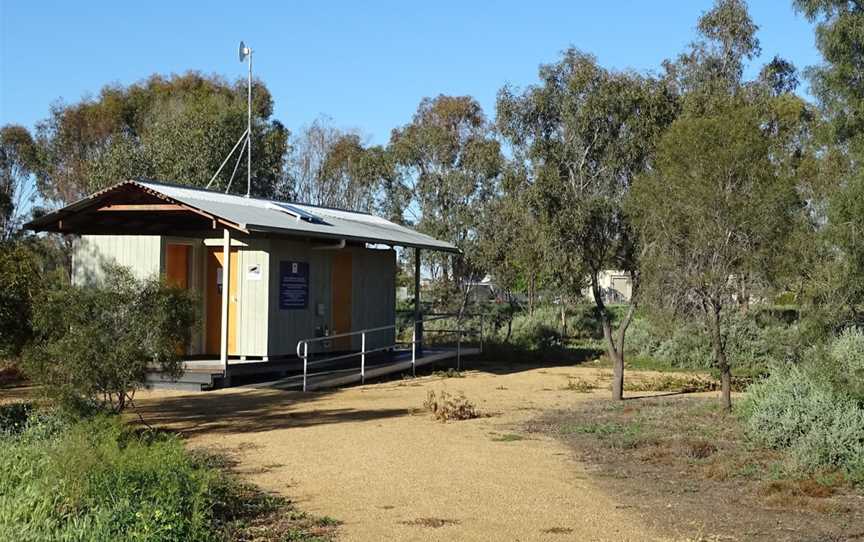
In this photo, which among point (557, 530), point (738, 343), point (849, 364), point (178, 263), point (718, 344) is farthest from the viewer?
point (738, 343)

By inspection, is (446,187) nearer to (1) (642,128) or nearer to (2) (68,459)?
(1) (642,128)

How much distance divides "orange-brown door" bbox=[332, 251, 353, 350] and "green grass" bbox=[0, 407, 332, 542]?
465 inches

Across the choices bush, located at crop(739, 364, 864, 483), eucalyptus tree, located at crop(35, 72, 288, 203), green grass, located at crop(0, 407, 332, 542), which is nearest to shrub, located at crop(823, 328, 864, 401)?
bush, located at crop(739, 364, 864, 483)

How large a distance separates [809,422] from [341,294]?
12.2m

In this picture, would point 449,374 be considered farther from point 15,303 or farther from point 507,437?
point 15,303

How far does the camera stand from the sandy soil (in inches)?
319

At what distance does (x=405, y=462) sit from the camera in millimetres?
10930

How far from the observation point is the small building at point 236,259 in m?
18.5

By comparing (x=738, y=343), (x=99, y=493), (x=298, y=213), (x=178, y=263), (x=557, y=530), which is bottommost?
(x=557, y=530)

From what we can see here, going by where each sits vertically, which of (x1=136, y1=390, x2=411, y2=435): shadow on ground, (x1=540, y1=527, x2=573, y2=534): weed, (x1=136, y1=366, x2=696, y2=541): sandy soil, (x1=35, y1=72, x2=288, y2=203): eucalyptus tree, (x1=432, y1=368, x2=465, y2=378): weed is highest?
(x1=35, y1=72, x2=288, y2=203): eucalyptus tree

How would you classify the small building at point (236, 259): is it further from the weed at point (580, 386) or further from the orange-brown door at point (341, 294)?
the weed at point (580, 386)

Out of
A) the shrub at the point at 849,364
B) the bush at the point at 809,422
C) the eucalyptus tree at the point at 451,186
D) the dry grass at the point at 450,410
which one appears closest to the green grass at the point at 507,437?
the dry grass at the point at 450,410

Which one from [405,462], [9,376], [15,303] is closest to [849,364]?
[405,462]

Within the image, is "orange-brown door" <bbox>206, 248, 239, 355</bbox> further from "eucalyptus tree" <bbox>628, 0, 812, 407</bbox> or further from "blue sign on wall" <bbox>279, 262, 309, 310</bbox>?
"eucalyptus tree" <bbox>628, 0, 812, 407</bbox>
